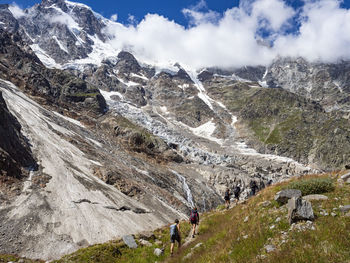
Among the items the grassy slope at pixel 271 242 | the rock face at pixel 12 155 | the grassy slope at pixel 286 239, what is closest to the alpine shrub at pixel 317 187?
the grassy slope at pixel 271 242

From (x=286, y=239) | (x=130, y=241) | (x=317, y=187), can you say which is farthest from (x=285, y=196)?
(x=130, y=241)

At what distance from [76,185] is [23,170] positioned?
279 inches

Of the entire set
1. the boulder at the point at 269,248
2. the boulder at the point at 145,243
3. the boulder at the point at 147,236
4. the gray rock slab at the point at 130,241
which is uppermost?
the boulder at the point at 269,248

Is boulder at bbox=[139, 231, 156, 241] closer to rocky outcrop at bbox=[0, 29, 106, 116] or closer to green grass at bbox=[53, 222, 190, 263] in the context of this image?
green grass at bbox=[53, 222, 190, 263]

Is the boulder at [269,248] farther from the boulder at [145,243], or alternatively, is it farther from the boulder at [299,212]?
the boulder at [145,243]

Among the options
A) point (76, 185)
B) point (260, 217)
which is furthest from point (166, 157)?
point (260, 217)

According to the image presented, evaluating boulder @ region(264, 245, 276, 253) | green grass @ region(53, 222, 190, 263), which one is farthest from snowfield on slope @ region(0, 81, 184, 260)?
boulder @ region(264, 245, 276, 253)

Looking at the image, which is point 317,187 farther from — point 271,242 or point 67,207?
point 67,207

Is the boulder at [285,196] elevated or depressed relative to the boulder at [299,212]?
elevated

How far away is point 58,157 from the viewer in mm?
42031

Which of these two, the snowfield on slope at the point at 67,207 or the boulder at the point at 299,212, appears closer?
the boulder at the point at 299,212

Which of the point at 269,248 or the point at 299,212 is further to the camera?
the point at 299,212

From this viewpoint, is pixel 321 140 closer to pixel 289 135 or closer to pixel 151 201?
pixel 289 135

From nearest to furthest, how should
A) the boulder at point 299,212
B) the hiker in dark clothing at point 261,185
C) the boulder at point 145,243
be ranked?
the boulder at point 299,212, the boulder at point 145,243, the hiker in dark clothing at point 261,185
